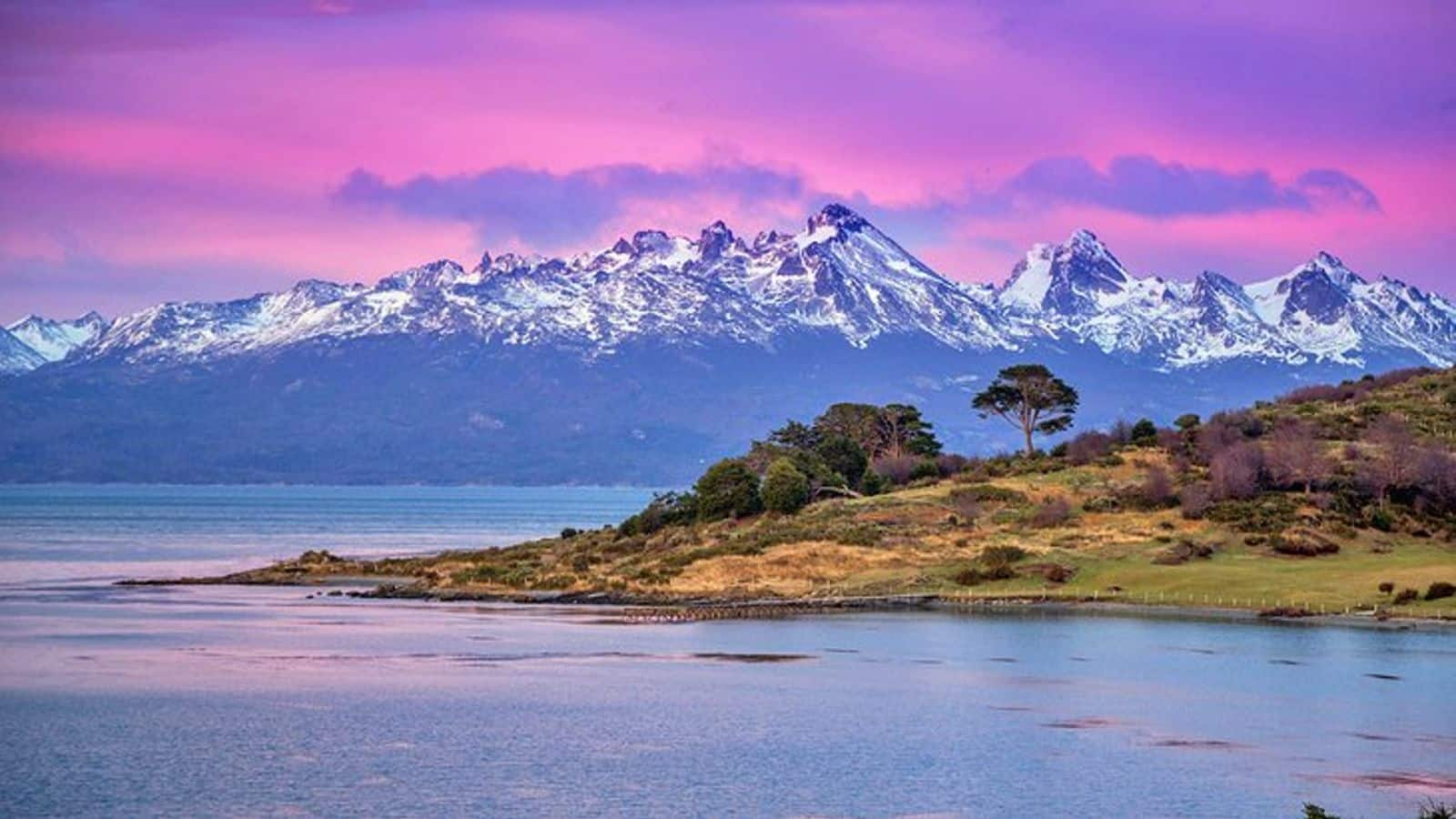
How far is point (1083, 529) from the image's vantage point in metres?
133

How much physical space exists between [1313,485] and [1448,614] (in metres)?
34.5

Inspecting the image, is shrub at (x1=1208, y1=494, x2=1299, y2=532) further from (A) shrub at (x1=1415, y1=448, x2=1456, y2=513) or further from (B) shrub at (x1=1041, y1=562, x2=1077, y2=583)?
(B) shrub at (x1=1041, y1=562, x2=1077, y2=583)

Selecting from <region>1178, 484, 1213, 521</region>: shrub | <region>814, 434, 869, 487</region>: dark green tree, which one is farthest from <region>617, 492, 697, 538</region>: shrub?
<region>1178, 484, 1213, 521</region>: shrub

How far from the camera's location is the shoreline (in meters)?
105

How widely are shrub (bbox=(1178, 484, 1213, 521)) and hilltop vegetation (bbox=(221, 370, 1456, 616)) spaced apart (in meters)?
0.17

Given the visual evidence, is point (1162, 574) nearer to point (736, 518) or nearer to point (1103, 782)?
point (736, 518)

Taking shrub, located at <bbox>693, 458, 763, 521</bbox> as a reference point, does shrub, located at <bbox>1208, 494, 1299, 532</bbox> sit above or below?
below

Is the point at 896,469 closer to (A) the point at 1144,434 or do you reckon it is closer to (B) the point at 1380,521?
(A) the point at 1144,434

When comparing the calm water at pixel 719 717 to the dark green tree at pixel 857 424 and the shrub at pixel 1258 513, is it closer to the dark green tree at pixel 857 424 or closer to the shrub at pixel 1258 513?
the shrub at pixel 1258 513

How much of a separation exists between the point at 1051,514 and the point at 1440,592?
110ft

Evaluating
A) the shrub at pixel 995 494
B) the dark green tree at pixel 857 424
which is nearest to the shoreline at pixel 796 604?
the shrub at pixel 995 494

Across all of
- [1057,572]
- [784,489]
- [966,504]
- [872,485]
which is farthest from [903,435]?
[1057,572]

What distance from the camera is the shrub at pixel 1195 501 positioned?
13288 centimetres

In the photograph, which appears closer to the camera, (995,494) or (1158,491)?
(1158,491)
